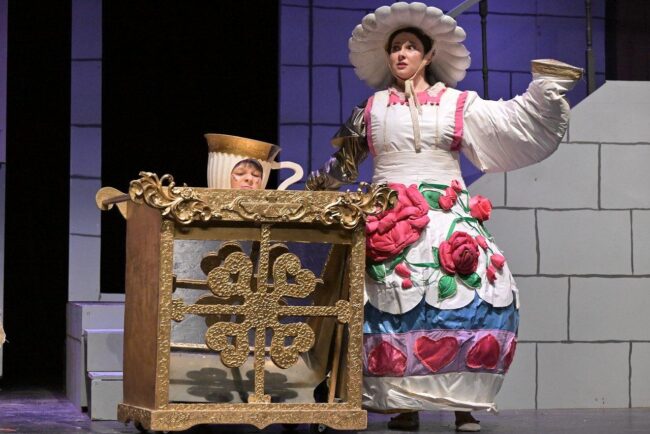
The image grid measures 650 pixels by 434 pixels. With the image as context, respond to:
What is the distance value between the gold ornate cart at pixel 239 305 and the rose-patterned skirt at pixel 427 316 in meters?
0.22

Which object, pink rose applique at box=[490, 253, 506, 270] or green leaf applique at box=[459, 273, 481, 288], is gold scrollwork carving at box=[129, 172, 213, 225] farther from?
pink rose applique at box=[490, 253, 506, 270]

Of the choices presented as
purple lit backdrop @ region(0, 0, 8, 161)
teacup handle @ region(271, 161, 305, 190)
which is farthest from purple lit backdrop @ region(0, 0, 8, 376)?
Answer: teacup handle @ region(271, 161, 305, 190)

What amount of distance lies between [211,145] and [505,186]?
1554mm

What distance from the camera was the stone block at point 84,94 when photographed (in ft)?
19.6

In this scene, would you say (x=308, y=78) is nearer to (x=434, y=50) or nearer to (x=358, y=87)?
(x=358, y=87)

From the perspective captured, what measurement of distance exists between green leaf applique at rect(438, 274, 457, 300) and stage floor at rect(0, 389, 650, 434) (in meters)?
0.43

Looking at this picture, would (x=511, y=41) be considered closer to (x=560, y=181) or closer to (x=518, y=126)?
(x=560, y=181)

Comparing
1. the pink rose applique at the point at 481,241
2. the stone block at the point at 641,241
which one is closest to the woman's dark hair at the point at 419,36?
the pink rose applique at the point at 481,241

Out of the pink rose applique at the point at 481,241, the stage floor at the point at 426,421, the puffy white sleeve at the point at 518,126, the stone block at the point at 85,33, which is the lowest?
the stage floor at the point at 426,421

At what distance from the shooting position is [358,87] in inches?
245

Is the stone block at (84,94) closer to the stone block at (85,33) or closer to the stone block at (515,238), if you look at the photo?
the stone block at (85,33)

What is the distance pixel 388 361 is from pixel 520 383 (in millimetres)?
1189

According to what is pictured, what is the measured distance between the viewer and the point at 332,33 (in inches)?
243

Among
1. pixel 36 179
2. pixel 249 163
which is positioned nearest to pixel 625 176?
pixel 249 163
